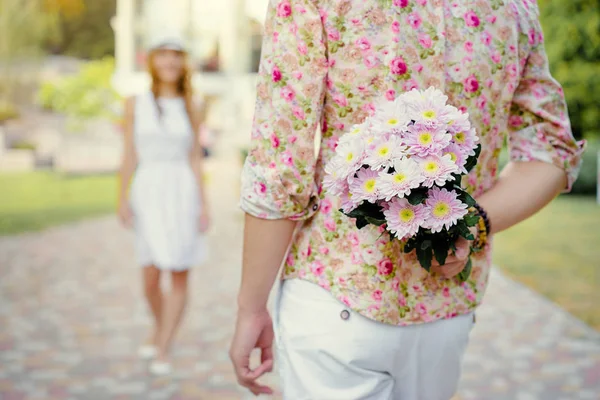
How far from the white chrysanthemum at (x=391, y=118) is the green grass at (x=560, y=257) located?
218 inches

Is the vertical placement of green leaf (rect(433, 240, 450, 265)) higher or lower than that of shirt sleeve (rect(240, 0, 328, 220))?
lower

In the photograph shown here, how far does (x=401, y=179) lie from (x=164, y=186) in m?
3.90

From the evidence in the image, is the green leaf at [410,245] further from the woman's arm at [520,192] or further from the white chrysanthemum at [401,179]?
the woman's arm at [520,192]

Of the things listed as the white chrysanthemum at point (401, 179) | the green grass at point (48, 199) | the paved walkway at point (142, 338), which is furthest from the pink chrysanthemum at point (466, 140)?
the green grass at point (48, 199)

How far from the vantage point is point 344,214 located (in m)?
1.62

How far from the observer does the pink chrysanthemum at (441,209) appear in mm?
1491

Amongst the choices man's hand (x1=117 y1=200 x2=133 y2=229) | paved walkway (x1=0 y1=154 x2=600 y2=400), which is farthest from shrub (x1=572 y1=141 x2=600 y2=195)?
man's hand (x1=117 y1=200 x2=133 y2=229)

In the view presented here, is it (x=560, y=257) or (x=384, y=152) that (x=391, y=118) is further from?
(x=560, y=257)

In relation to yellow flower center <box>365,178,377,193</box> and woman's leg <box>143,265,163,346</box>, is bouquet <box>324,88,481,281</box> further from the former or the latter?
woman's leg <box>143,265,163,346</box>

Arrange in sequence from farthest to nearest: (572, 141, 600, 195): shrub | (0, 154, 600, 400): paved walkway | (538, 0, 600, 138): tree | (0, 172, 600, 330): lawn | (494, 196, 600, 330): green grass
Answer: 1. (538, 0, 600, 138): tree
2. (572, 141, 600, 195): shrub
3. (0, 172, 600, 330): lawn
4. (494, 196, 600, 330): green grass
5. (0, 154, 600, 400): paved walkway

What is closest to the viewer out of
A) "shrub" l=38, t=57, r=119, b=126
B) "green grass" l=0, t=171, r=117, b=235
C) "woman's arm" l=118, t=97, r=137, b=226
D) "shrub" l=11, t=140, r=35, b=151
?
"woman's arm" l=118, t=97, r=137, b=226

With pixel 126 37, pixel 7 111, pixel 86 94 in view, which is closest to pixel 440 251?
pixel 86 94

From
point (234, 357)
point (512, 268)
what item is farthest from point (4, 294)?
point (234, 357)

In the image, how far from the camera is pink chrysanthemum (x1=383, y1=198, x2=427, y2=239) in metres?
1.50
